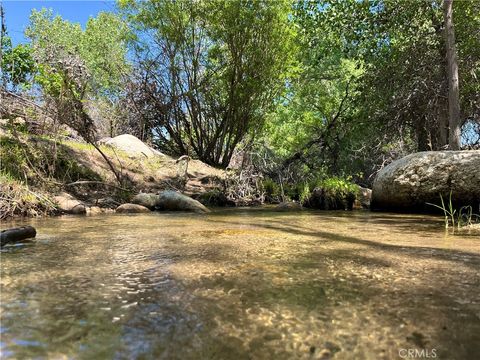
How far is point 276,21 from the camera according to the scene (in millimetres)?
12219

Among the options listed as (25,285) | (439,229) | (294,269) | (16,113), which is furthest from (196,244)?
(16,113)

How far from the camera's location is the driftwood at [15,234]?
3592 mm

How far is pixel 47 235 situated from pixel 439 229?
14.5ft

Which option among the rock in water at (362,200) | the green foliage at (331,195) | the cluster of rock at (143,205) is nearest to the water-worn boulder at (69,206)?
the cluster of rock at (143,205)

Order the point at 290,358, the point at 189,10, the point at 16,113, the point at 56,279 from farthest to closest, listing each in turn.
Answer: the point at 189,10 < the point at 16,113 < the point at 56,279 < the point at 290,358

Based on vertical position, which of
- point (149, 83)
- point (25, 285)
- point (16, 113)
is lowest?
point (25, 285)

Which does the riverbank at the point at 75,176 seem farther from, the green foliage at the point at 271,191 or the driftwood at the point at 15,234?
the driftwood at the point at 15,234

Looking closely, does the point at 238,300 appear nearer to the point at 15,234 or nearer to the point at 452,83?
the point at 15,234

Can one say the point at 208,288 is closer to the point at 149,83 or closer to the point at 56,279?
the point at 56,279

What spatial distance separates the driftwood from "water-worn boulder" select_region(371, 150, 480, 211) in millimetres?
6678

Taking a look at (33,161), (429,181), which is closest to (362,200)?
(429,181)

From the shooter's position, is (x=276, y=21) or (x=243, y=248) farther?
(x=276, y=21)

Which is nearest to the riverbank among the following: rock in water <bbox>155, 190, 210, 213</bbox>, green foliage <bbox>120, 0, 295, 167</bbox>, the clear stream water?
rock in water <bbox>155, 190, 210, 213</bbox>

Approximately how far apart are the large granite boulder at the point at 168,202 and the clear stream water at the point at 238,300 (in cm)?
473
